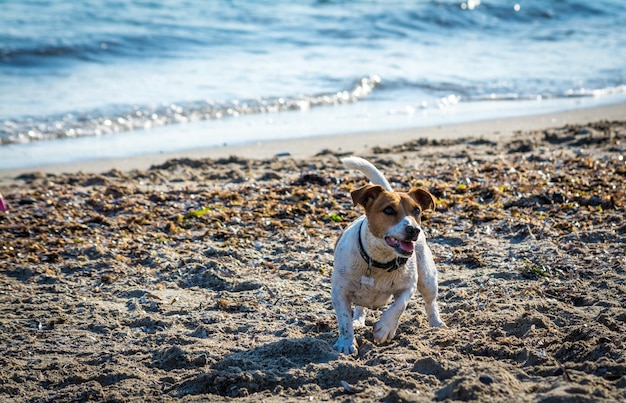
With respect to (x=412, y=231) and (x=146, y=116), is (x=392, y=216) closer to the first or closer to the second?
(x=412, y=231)

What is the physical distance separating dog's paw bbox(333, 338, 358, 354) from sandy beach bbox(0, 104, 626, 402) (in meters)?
0.06

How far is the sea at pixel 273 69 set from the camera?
43.3ft

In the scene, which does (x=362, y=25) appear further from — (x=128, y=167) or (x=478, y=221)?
(x=478, y=221)

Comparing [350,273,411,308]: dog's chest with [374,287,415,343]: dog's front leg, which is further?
[350,273,411,308]: dog's chest

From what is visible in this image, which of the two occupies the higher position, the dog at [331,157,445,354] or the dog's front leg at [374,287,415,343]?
the dog at [331,157,445,354]

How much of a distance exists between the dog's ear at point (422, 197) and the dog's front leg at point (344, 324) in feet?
2.62

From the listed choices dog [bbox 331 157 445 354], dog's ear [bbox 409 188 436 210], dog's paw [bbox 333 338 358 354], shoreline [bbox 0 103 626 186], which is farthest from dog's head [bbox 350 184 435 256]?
shoreline [bbox 0 103 626 186]

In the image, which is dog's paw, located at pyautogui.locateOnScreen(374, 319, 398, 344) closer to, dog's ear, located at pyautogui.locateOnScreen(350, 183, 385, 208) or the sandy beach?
the sandy beach

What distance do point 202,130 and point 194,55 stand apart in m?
6.60

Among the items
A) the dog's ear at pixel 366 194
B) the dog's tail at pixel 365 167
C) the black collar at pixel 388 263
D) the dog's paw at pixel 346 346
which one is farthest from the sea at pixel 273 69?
the dog's paw at pixel 346 346

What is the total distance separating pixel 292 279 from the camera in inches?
252

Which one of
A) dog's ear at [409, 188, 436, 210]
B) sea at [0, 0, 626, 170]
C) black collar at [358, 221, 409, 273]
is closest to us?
black collar at [358, 221, 409, 273]

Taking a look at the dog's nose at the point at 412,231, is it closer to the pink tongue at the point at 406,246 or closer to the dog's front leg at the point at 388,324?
the pink tongue at the point at 406,246

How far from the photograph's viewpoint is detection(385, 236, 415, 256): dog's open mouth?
484 cm
